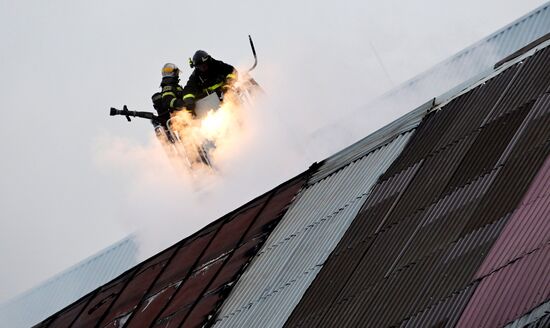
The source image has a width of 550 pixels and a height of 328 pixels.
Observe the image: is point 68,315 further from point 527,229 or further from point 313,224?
point 527,229

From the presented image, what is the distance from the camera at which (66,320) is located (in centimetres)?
2617

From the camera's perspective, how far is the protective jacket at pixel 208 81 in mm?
29516

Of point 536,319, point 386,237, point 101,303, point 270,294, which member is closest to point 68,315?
point 101,303

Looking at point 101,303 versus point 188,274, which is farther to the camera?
point 101,303

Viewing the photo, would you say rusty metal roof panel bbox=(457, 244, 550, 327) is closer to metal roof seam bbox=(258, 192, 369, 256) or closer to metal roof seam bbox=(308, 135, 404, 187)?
metal roof seam bbox=(258, 192, 369, 256)

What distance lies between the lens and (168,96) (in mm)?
30078

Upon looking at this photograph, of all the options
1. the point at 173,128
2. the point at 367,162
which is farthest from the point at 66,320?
the point at 367,162

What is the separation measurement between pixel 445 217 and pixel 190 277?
24.3 feet

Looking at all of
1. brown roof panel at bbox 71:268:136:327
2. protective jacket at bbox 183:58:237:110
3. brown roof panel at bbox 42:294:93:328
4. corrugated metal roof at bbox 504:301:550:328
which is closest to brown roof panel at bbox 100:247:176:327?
brown roof panel at bbox 71:268:136:327

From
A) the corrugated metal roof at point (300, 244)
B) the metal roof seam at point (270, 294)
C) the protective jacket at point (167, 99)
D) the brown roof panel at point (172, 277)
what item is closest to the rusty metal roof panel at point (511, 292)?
the corrugated metal roof at point (300, 244)

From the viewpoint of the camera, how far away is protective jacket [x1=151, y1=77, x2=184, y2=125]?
1174 inches

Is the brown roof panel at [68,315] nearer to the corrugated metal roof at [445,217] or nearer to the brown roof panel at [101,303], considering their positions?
the brown roof panel at [101,303]

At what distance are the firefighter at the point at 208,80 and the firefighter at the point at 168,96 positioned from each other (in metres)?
0.35

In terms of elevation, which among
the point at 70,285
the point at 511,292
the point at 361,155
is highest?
the point at 361,155
